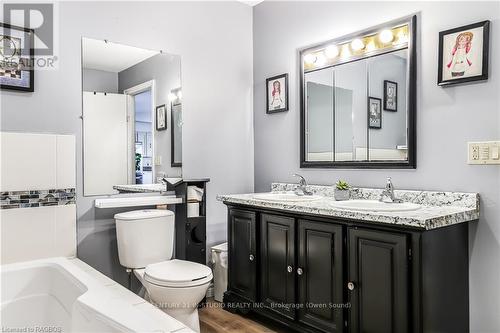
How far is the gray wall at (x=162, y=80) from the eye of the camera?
281 cm

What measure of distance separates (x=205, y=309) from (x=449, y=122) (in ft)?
7.12

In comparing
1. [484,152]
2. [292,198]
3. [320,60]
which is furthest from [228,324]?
[320,60]

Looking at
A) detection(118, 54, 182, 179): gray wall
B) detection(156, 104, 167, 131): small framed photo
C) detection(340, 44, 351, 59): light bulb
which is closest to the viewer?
detection(340, 44, 351, 59): light bulb

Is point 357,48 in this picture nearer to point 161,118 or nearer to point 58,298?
point 161,118

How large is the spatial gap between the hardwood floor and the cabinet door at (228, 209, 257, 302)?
0.17 meters

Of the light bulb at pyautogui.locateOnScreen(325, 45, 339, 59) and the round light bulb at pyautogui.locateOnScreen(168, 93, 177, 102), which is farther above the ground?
the light bulb at pyautogui.locateOnScreen(325, 45, 339, 59)

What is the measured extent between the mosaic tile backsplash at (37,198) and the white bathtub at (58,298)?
1.16 ft

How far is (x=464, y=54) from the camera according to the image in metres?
2.07

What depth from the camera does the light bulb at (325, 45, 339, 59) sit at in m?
2.76

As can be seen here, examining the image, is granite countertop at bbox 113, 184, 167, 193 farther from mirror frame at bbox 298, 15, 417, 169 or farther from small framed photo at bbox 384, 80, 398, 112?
small framed photo at bbox 384, 80, 398, 112

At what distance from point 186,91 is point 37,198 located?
1382mm

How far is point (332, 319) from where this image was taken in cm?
210

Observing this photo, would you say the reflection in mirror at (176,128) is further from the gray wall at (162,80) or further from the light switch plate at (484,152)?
the light switch plate at (484,152)

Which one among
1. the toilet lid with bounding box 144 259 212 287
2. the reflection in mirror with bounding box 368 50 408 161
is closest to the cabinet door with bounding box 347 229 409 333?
the reflection in mirror with bounding box 368 50 408 161
